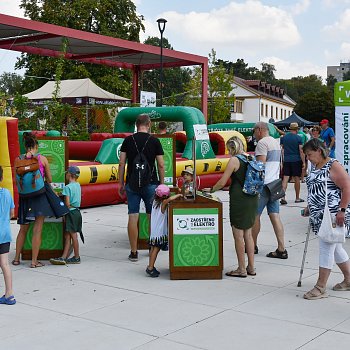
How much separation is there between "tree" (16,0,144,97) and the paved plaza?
33010 millimetres

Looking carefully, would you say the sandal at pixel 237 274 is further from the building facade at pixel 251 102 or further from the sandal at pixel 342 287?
the building facade at pixel 251 102

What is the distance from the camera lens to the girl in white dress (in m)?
6.70

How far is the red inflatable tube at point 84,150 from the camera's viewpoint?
619 inches

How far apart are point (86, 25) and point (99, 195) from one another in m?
31.1

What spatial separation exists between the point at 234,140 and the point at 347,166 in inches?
131

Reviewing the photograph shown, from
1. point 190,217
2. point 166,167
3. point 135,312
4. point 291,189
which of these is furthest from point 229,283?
point 291,189

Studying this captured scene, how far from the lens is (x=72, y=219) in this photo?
288 inches

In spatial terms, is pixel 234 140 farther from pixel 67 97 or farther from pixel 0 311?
pixel 67 97

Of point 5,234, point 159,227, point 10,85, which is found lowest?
point 159,227

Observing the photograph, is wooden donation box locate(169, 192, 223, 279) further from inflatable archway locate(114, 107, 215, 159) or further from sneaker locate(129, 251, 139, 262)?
inflatable archway locate(114, 107, 215, 159)

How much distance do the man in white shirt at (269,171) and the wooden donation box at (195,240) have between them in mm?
1110

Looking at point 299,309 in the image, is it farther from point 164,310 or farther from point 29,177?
point 29,177

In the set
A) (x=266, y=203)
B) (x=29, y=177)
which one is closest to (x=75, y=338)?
(x=29, y=177)

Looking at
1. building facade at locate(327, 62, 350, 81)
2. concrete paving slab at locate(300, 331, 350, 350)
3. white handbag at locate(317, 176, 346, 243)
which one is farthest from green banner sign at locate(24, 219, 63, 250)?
building facade at locate(327, 62, 350, 81)
